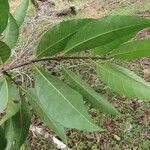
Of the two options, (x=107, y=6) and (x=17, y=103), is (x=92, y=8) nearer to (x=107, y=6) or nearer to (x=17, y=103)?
(x=107, y=6)

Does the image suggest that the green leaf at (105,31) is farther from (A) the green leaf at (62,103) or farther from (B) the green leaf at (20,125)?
(B) the green leaf at (20,125)

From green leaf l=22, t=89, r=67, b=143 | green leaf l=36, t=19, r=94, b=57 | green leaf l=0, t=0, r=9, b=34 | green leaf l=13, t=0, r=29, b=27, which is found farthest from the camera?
green leaf l=13, t=0, r=29, b=27

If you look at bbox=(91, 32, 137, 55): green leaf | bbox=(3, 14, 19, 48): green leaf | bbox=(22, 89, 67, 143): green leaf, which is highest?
bbox=(3, 14, 19, 48): green leaf

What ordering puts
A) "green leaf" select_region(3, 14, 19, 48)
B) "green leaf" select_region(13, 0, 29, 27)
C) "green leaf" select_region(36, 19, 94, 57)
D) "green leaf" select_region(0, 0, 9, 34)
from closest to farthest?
"green leaf" select_region(0, 0, 9, 34) → "green leaf" select_region(36, 19, 94, 57) → "green leaf" select_region(3, 14, 19, 48) → "green leaf" select_region(13, 0, 29, 27)

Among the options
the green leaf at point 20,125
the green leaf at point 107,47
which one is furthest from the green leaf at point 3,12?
the green leaf at point 20,125

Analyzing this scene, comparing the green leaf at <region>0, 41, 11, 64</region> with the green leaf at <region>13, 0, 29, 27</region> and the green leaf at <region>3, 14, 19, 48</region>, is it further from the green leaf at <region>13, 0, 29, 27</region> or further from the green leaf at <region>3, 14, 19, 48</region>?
the green leaf at <region>13, 0, 29, 27</region>

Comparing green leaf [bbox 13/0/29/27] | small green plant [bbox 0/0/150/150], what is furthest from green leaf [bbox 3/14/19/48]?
green leaf [bbox 13/0/29/27]

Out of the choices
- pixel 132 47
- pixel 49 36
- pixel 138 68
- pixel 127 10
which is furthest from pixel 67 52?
pixel 127 10

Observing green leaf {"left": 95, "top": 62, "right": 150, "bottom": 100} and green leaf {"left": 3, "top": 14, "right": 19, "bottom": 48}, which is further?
green leaf {"left": 3, "top": 14, "right": 19, "bottom": 48}

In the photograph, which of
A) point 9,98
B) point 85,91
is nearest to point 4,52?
point 9,98
